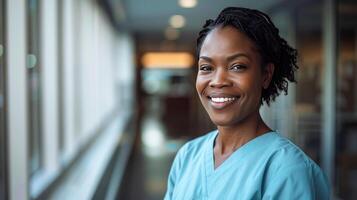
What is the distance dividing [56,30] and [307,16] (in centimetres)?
294

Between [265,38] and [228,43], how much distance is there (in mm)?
83

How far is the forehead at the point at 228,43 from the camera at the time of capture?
1056 millimetres

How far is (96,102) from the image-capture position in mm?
8273

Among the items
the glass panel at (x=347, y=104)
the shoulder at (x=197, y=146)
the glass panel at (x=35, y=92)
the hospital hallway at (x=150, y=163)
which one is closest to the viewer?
the shoulder at (x=197, y=146)

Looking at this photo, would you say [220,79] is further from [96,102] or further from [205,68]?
[96,102]

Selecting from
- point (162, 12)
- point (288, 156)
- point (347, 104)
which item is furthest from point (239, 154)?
point (162, 12)

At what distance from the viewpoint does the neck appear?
1130 mm

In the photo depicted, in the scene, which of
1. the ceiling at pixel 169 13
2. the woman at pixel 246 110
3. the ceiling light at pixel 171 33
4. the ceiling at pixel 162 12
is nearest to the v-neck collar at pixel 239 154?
the woman at pixel 246 110

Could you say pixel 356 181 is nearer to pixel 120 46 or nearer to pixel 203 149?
pixel 203 149

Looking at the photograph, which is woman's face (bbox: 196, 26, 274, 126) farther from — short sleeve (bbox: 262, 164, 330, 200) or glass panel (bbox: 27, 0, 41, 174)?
glass panel (bbox: 27, 0, 41, 174)

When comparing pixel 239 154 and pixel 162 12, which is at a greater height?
pixel 162 12

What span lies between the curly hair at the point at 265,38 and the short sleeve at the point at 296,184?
24cm

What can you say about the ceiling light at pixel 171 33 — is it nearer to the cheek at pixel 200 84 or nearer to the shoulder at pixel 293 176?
the cheek at pixel 200 84

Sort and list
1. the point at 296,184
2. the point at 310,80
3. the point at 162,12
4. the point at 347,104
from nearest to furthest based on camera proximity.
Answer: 1. the point at 296,184
2. the point at 347,104
3. the point at 310,80
4. the point at 162,12
